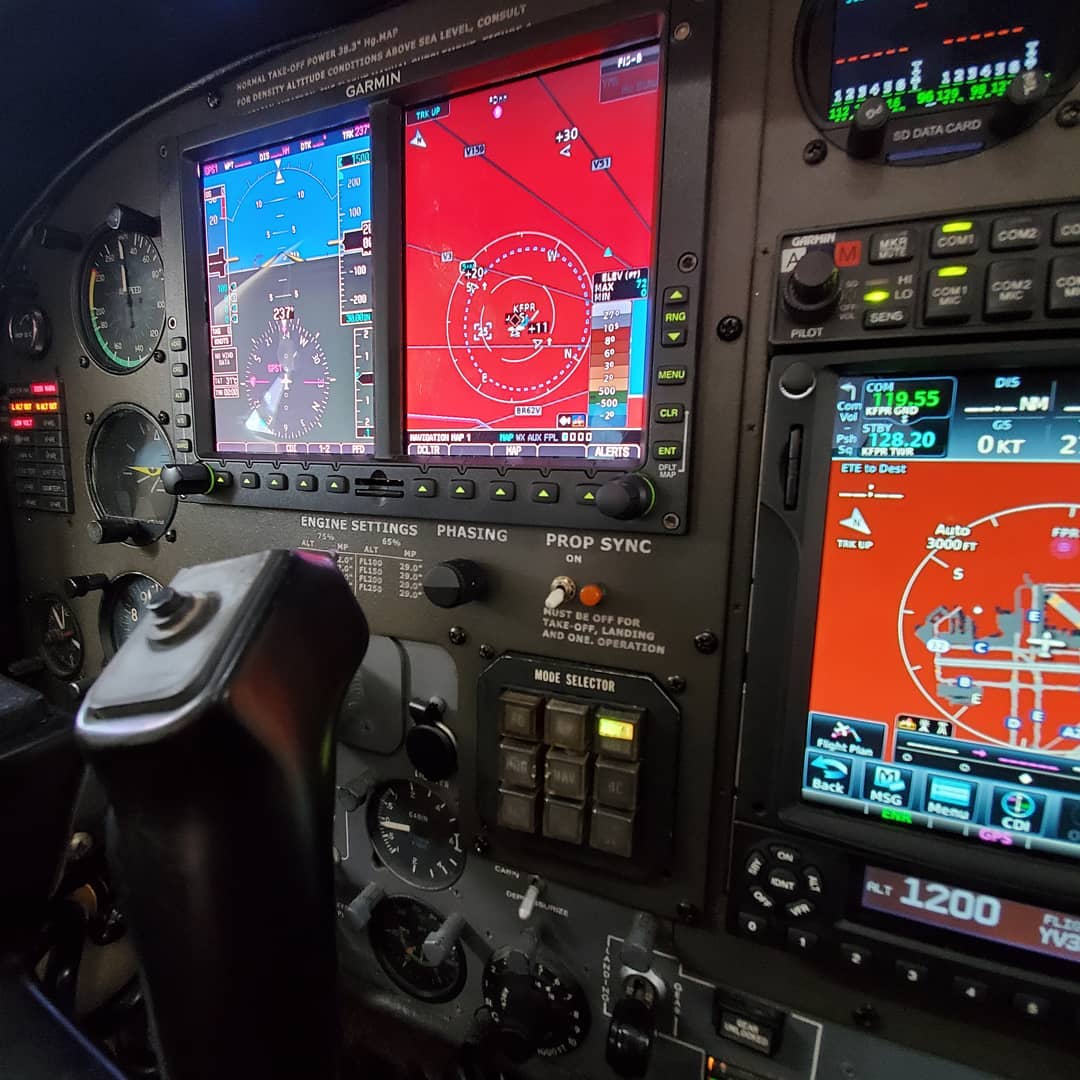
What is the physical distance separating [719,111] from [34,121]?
1.48 m

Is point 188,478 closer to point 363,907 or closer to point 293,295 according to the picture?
point 293,295

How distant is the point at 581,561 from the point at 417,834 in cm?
65

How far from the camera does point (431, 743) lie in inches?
41.9

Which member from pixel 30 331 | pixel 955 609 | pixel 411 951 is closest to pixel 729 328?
pixel 955 609

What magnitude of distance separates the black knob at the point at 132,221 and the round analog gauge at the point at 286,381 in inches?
15.8

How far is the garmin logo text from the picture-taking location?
3.27 ft

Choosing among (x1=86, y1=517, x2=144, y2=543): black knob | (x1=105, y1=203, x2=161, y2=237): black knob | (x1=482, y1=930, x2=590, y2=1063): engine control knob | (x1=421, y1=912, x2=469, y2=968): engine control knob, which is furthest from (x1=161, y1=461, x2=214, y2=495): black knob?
(x1=482, y1=930, x2=590, y2=1063): engine control knob

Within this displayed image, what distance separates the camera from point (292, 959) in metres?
0.59

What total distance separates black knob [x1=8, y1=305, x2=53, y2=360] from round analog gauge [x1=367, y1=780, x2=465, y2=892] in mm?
1432

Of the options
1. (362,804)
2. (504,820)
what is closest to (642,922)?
(504,820)

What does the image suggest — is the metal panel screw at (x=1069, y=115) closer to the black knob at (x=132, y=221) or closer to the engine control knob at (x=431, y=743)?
the engine control knob at (x=431, y=743)

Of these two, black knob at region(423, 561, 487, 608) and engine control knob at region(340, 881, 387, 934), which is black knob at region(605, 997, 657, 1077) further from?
black knob at region(423, 561, 487, 608)

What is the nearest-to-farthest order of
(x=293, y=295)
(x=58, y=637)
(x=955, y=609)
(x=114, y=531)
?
(x=955, y=609) → (x=293, y=295) → (x=114, y=531) → (x=58, y=637)

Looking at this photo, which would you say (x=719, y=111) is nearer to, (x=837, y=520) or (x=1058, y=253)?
(x=1058, y=253)
